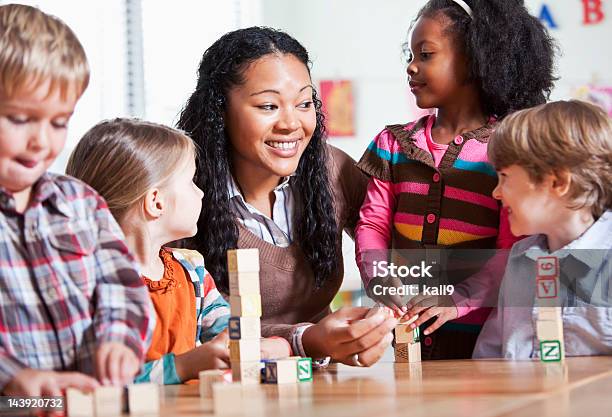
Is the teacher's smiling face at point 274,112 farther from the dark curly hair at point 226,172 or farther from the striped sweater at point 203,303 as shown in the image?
the striped sweater at point 203,303

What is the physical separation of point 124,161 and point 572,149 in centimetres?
71

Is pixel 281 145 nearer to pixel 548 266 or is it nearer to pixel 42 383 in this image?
A: pixel 548 266

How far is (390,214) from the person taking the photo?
1864 millimetres

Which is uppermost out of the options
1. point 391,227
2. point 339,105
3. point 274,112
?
point 339,105

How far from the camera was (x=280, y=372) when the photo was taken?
1.29 meters

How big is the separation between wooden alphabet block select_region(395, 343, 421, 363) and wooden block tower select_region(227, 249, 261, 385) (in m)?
0.34

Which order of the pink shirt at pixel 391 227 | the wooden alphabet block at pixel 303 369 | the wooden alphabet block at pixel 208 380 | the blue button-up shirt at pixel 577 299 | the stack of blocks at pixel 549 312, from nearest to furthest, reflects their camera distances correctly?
the wooden alphabet block at pixel 208 380, the wooden alphabet block at pixel 303 369, the stack of blocks at pixel 549 312, the blue button-up shirt at pixel 577 299, the pink shirt at pixel 391 227

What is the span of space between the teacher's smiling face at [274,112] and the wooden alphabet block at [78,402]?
0.83 metres

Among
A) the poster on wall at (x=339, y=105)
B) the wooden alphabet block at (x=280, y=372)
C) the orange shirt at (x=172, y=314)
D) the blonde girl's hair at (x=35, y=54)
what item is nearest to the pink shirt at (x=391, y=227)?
the orange shirt at (x=172, y=314)

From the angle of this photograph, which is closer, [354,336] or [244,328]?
[244,328]

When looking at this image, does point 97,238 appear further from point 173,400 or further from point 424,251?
point 424,251

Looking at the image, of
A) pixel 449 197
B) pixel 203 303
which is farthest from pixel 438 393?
pixel 449 197

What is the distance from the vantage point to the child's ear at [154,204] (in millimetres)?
1500

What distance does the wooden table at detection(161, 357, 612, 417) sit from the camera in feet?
3.41
